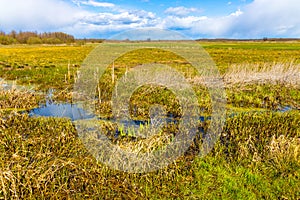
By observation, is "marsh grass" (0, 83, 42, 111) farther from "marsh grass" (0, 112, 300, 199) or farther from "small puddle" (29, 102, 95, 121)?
"marsh grass" (0, 112, 300, 199)

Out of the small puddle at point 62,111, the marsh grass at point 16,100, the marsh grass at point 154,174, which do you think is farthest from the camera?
the marsh grass at point 16,100

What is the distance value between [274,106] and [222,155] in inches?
246

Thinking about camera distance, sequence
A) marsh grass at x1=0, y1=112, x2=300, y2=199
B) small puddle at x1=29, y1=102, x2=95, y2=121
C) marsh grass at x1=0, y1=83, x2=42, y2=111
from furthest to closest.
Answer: marsh grass at x1=0, y1=83, x2=42, y2=111 → small puddle at x1=29, y1=102, x2=95, y2=121 → marsh grass at x1=0, y1=112, x2=300, y2=199

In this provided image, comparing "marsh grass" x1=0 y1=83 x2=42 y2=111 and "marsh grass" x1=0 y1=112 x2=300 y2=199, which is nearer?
"marsh grass" x1=0 y1=112 x2=300 y2=199

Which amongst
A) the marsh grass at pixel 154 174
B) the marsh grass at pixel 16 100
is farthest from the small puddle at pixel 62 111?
the marsh grass at pixel 154 174

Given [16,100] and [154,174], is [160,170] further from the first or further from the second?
[16,100]

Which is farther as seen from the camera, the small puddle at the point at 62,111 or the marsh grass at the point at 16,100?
the marsh grass at the point at 16,100

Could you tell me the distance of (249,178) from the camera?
518 centimetres

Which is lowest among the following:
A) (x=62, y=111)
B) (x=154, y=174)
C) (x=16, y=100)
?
(x=154, y=174)

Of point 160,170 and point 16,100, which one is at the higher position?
point 16,100

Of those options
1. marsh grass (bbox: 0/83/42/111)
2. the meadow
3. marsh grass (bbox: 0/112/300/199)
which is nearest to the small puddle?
marsh grass (bbox: 0/83/42/111)

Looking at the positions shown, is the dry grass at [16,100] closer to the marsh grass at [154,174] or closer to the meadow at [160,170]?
the meadow at [160,170]

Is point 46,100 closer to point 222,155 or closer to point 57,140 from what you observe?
point 57,140

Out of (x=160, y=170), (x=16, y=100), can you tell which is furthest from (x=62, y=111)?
(x=160, y=170)
